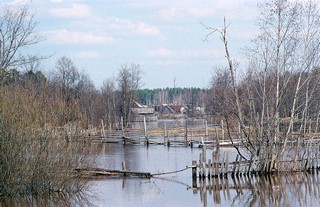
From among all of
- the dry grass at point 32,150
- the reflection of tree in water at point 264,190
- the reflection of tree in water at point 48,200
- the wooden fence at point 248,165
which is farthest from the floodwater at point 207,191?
the dry grass at point 32,150

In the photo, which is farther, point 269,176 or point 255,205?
point 269,176

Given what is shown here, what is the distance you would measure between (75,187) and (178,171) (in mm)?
7311

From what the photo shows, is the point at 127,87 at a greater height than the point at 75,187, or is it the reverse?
the point at 127,87

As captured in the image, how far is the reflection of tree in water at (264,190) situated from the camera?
21.1m

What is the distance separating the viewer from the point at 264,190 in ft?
77.0

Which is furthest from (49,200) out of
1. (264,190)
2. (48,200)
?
(264,190)

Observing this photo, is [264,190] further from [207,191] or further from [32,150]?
[32,150]

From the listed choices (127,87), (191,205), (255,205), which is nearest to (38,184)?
(191,205)

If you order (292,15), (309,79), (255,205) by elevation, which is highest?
(292,15)

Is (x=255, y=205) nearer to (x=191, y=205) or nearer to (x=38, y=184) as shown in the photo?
(x=191, y=205)

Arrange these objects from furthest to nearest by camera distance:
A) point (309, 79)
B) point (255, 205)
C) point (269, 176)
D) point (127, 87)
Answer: point (127, 87), point (309, 79), point (269, 176), point (255, 205)

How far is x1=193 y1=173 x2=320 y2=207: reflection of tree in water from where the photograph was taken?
21.1 metres

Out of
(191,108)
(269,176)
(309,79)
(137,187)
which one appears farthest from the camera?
(191,108)

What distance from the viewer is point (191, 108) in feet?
386
